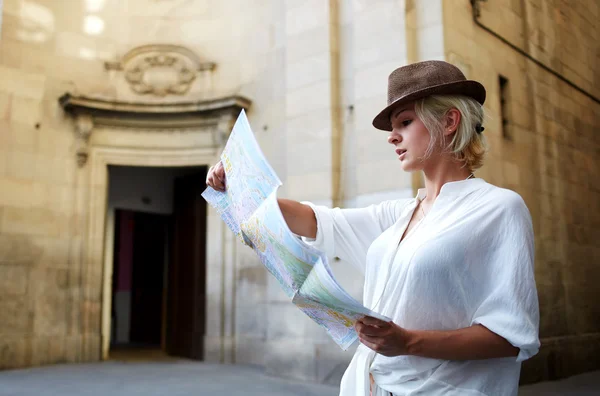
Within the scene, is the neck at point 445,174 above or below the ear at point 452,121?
below

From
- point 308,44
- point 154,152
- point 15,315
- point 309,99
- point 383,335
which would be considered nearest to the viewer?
point 383,335

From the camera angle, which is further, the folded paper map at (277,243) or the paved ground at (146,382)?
the paved ground at (146,382)

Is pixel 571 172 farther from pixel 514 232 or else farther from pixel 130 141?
pixel 514 232

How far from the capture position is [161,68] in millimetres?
9047

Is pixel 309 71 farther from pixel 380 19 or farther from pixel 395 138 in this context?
pixel 395 138

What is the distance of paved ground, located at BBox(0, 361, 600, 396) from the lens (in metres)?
5.85

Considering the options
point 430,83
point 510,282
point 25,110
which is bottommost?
point 510,282

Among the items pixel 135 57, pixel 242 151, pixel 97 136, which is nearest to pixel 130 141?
pixel 97 136

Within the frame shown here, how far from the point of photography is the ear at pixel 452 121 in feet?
4.76

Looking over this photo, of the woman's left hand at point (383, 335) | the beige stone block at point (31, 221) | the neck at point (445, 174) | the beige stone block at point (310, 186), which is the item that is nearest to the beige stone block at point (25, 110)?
the beige stone block at point (31, 221)

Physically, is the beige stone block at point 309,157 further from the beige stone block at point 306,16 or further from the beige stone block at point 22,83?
the beige stone block at point 22,83

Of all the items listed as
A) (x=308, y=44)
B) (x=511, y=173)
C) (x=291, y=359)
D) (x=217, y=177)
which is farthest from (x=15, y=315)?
(x=217, y=177)

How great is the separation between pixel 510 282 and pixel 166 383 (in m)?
5.94

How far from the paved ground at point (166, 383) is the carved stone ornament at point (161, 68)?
167 inches
